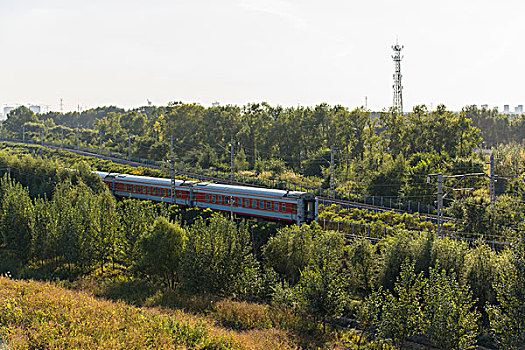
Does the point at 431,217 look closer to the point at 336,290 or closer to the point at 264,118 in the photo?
the point at 336,290

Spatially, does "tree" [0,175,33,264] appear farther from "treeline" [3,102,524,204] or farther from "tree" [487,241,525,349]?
"treeline" [3,102,524,204]

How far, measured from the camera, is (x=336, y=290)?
19.8m

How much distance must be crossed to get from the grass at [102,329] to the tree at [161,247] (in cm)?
463

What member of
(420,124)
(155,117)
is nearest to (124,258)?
(420,124)

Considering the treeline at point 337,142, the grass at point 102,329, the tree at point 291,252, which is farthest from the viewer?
the treeline at point 337,142

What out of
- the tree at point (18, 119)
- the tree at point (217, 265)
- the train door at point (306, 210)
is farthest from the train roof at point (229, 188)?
the tree at point (18, 119)

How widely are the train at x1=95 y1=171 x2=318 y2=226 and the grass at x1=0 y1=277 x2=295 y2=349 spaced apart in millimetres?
12367

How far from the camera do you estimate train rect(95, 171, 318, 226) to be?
1293 inches

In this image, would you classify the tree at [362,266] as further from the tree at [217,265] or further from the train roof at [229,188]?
the train roof at [229,188]

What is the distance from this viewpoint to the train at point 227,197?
108 feet

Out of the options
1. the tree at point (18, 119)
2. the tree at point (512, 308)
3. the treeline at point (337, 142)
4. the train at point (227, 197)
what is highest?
the tree at point (18, 119)

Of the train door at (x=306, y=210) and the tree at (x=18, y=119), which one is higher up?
the tree at (x=18, y=119)

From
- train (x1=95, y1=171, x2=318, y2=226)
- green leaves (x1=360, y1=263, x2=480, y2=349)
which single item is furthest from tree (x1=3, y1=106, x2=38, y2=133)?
green leaves (x1=360, y1=263, x2=480, y2=349)

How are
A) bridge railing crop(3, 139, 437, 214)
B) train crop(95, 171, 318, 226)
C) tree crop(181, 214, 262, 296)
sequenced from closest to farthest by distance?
1. tree crop(181, 214, 262, 296)
2. train crop(95, 171, 318, 226)
3. bridge railing crop(3, 139, 437, 214)
